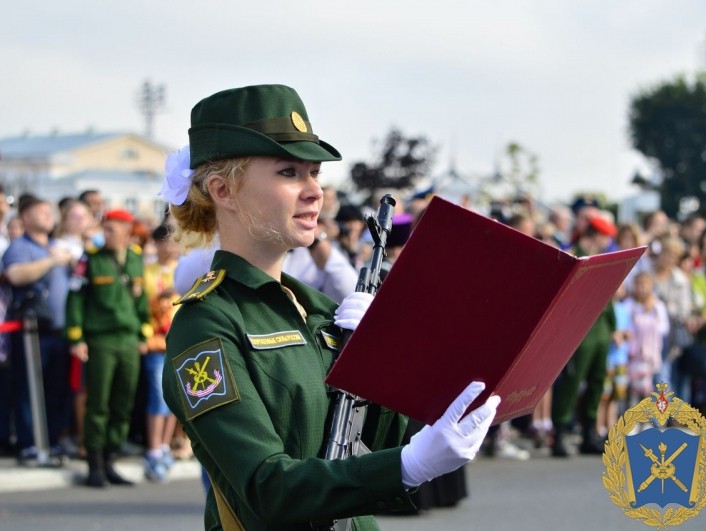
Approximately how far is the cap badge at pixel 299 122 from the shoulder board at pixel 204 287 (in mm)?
376

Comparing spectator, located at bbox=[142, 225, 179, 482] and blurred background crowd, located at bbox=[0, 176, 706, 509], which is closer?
blurred background crowd, located at bbox=[0, 176, 706, 509]

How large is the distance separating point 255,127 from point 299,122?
0.38 ft

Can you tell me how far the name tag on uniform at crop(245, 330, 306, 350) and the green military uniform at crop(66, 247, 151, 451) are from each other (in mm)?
6071

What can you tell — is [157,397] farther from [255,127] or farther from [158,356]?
[255,127]

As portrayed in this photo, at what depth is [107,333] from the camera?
891cm

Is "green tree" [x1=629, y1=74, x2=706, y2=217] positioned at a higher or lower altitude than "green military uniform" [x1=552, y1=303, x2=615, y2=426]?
lower

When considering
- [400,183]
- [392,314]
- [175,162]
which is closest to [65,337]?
[175,162]

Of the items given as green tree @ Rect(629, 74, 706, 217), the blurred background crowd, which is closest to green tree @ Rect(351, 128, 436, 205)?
the blurred background crowd

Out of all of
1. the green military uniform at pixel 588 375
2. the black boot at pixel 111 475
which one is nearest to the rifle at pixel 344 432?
the black boot at pixel 111 475

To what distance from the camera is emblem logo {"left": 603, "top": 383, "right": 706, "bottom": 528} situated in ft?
8.79

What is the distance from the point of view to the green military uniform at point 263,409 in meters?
2.58

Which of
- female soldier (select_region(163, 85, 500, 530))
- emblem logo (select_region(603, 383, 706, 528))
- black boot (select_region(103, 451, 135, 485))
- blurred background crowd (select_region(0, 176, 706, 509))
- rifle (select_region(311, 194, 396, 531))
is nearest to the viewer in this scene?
female soldier (select_region(163, 85, 500, 530))

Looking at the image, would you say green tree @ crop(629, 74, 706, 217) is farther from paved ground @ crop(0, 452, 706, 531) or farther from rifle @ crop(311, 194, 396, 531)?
rifle @ crop(311, 194, 396, 531)

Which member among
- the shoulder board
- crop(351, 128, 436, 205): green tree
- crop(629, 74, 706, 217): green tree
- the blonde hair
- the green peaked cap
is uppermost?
the green peaked cap
